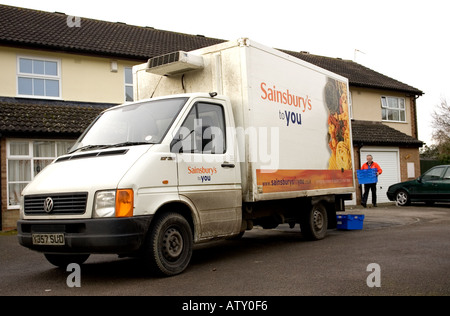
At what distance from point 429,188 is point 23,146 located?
1444 centimetres

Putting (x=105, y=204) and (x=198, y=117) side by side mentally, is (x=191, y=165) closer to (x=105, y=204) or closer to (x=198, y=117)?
(x=198, y=117)

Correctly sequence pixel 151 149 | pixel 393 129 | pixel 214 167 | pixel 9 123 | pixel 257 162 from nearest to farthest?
1. pixel 151 149
2. pixel 214 167
3. pixel 257 162
4. pixel 9 123
5. pixel 393 129

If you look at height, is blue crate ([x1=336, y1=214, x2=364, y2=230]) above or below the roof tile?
below

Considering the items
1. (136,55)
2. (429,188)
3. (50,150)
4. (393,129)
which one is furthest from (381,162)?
(50,150)

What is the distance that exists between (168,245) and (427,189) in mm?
14829

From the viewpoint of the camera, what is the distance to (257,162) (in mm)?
7277

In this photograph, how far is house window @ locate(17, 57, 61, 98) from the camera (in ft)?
50.4

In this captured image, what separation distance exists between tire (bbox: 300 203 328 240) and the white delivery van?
30mm

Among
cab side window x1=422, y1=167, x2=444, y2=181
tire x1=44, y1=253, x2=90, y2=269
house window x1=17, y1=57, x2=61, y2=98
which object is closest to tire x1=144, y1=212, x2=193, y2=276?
tire x1=44, y1=253, x2=90, y2=269

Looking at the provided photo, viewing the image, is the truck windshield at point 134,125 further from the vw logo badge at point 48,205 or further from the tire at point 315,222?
the tire at point 315,222

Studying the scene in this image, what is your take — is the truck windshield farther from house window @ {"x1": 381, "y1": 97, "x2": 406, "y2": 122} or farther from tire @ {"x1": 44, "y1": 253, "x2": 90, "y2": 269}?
house window @ {"x1": 381, "y1": 97, "x2": 406, "y2": 122}

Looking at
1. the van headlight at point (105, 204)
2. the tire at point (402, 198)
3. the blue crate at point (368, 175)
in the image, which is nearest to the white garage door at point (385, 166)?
the tire at point (402, 198)

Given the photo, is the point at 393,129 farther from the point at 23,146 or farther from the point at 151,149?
the point at 151,149

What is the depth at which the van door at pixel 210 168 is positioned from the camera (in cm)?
633
